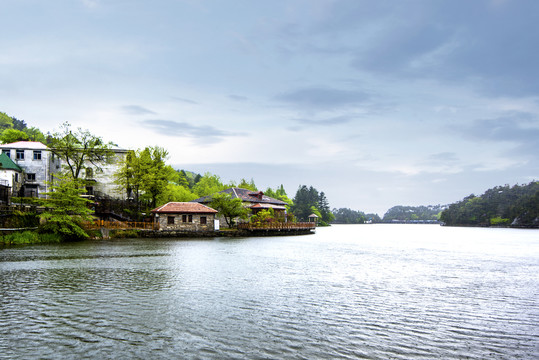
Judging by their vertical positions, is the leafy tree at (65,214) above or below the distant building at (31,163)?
below

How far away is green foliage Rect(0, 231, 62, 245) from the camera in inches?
1608

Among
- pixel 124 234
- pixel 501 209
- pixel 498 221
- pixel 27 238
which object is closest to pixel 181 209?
pixel 124 234

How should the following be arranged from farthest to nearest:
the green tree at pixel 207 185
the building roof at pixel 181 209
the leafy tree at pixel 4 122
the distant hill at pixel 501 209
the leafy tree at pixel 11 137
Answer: the leafy tree at pixel 4 122, the distant hill at pixel 501 209, the green tree at pixel 207 185, the leafy tree at pixel 11 137, the building roof at pixel 181 209

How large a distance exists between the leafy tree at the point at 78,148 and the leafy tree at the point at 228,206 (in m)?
19.1

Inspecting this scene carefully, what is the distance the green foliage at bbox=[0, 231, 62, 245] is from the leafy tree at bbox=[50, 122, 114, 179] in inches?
703

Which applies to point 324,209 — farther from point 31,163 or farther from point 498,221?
point 31,163

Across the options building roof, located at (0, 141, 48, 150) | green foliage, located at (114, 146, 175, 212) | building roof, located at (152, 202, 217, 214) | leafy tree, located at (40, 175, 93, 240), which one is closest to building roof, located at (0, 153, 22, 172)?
building roof, located at (0, 141, 48, 150)

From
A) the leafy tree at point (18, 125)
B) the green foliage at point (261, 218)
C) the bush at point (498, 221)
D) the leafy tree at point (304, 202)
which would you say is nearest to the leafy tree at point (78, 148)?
the green foliage at point (261, 218)

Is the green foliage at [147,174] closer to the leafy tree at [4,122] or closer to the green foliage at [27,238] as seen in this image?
the green foliage at [27,238]

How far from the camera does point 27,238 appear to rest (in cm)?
4241

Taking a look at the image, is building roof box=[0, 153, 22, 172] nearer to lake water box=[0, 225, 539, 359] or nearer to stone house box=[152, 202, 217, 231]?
stone house box=[152, 202, 217, 231]

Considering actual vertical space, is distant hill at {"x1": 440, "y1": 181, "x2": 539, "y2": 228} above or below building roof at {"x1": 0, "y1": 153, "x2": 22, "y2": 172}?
below

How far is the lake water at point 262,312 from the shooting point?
34.9 feet

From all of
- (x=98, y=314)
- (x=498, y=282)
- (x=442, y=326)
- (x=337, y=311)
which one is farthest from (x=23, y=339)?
(x=498, y=282)
